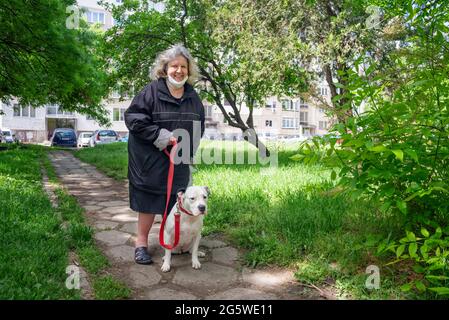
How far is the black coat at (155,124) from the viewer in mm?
3635

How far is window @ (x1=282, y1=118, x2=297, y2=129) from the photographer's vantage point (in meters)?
64.0

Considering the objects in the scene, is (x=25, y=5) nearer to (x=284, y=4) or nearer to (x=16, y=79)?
(x=16, y=79)

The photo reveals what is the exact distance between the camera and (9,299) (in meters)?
2.61

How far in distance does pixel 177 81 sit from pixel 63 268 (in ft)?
6.50

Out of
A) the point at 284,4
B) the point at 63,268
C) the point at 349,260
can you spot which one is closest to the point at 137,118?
the point at 63,268

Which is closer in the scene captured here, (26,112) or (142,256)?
(142,256)

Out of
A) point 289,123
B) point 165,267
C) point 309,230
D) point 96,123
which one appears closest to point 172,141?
point 165,267

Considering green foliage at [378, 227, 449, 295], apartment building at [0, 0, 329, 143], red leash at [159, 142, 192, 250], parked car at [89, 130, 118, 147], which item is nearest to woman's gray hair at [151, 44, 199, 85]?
red leash at [159, 142, 192, 250]

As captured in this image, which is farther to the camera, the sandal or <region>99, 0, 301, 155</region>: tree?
<region>99, 0, 301, 155</region>: tree

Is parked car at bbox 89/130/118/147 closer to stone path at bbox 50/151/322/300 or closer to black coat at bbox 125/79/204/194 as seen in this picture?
stone path at bbox 50/151/322/300

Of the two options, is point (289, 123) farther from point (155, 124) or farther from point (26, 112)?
point (155, 124)

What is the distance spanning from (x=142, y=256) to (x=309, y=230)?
1.77m

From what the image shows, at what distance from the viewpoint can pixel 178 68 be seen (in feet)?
11.9

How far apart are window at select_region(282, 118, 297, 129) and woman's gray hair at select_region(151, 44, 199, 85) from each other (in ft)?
200
